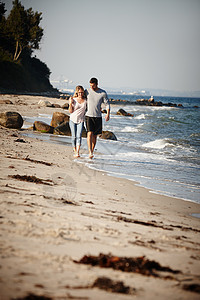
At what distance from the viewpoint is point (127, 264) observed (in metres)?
1.92

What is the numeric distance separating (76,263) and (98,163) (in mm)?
4858

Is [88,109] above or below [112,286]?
above

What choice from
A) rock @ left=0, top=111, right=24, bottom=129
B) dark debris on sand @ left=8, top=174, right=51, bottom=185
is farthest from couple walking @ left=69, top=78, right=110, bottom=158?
rock @ left=0, top=111, right=24, bottom=129

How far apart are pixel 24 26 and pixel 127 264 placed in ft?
159

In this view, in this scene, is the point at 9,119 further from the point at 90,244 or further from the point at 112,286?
the point at 112,286

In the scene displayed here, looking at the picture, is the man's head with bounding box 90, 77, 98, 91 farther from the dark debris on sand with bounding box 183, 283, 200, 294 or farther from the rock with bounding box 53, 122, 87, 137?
the dark debris on sand with bounding box 183, 283, 200, 294

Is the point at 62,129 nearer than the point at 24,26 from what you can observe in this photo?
Yes

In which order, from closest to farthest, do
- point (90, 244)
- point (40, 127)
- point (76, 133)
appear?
point (90, 244)
point (76, 133)
point (40, 127)

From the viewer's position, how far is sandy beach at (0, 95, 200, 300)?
1586 mm

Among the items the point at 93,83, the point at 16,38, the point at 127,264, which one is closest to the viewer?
the point at 127,264

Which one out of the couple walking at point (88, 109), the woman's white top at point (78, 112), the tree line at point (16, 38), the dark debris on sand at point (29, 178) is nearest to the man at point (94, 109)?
the couple walking at point (88, 109)

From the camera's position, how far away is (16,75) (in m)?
46.7

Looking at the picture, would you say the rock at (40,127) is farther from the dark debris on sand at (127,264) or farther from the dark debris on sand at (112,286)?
the dark debris on sand at (112,286)

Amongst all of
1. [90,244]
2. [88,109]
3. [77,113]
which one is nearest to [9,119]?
[77,113]
